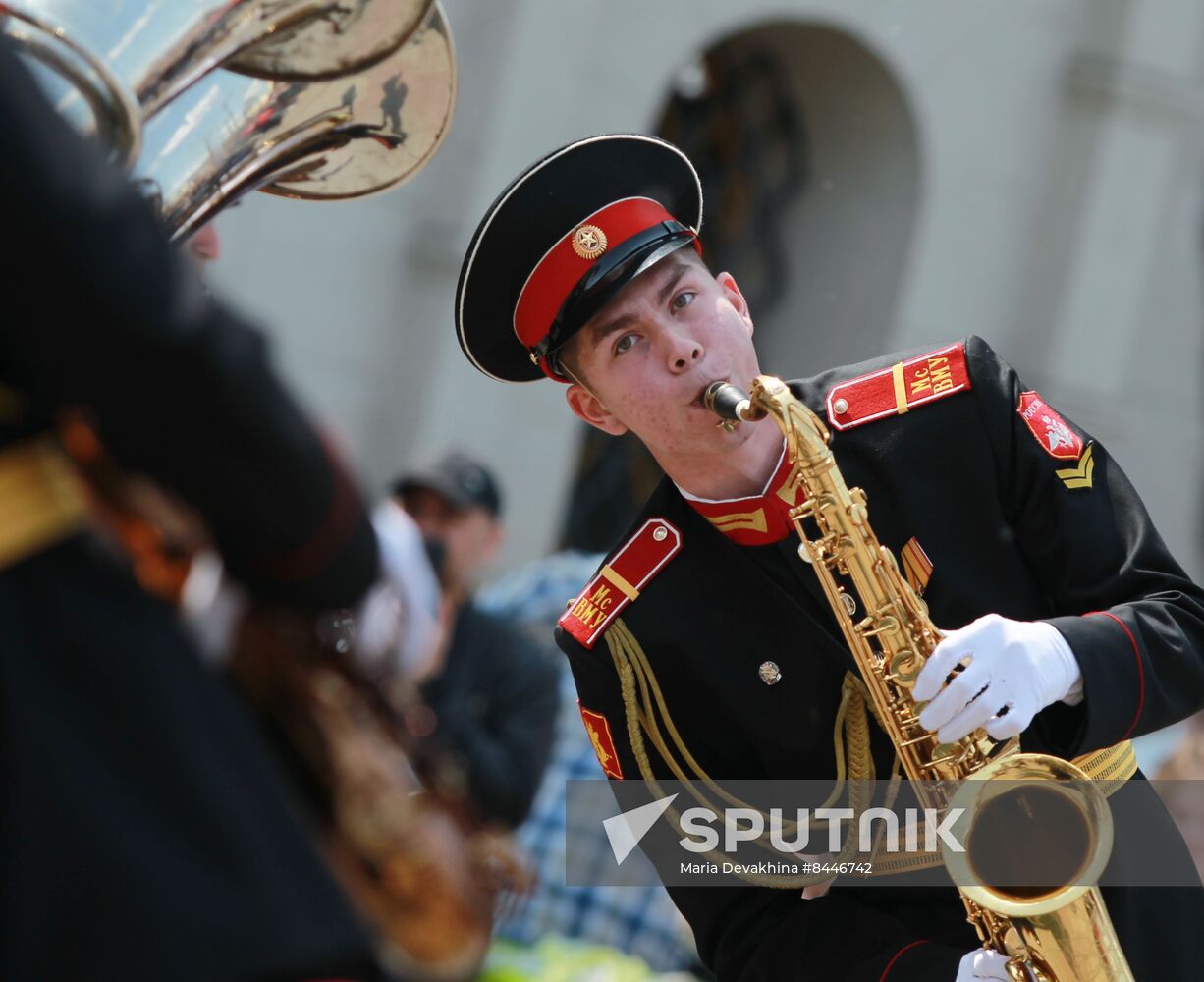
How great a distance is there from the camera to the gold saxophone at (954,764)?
2344 mm

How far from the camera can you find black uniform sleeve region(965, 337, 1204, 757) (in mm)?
2414

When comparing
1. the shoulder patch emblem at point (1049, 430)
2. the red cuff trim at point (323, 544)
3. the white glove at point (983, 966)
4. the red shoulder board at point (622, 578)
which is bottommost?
the white glove at point (983, 966)

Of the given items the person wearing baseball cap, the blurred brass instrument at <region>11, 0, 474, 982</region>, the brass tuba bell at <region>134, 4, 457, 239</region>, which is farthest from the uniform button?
the person wearing baseball cap

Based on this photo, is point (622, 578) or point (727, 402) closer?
point (727, 402)

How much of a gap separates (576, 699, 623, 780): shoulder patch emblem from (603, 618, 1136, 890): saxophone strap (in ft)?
0.20

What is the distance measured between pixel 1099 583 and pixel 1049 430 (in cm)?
24

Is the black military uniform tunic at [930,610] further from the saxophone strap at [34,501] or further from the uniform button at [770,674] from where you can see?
the saxophone strap at [34,501]

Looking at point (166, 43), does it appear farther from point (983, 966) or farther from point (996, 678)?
point (983, 966)

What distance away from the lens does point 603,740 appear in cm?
278

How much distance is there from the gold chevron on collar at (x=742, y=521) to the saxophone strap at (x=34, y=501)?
1366 millimetres

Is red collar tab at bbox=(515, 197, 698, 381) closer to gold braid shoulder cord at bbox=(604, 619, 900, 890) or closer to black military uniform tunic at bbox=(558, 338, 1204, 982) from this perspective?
black military uniform tunic at bbox=(558, 338, 1204, 982)

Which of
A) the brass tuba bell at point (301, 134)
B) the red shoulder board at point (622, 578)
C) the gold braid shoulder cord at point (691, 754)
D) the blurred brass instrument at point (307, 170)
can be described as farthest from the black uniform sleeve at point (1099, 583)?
the brass tuba bell at point (301, 134)

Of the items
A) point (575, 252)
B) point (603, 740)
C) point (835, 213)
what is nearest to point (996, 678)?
point (603, 740)

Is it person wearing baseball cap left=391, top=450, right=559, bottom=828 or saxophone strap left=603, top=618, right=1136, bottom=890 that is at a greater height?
saxophone strap left=603, top=618, right=1136, bottom=890
